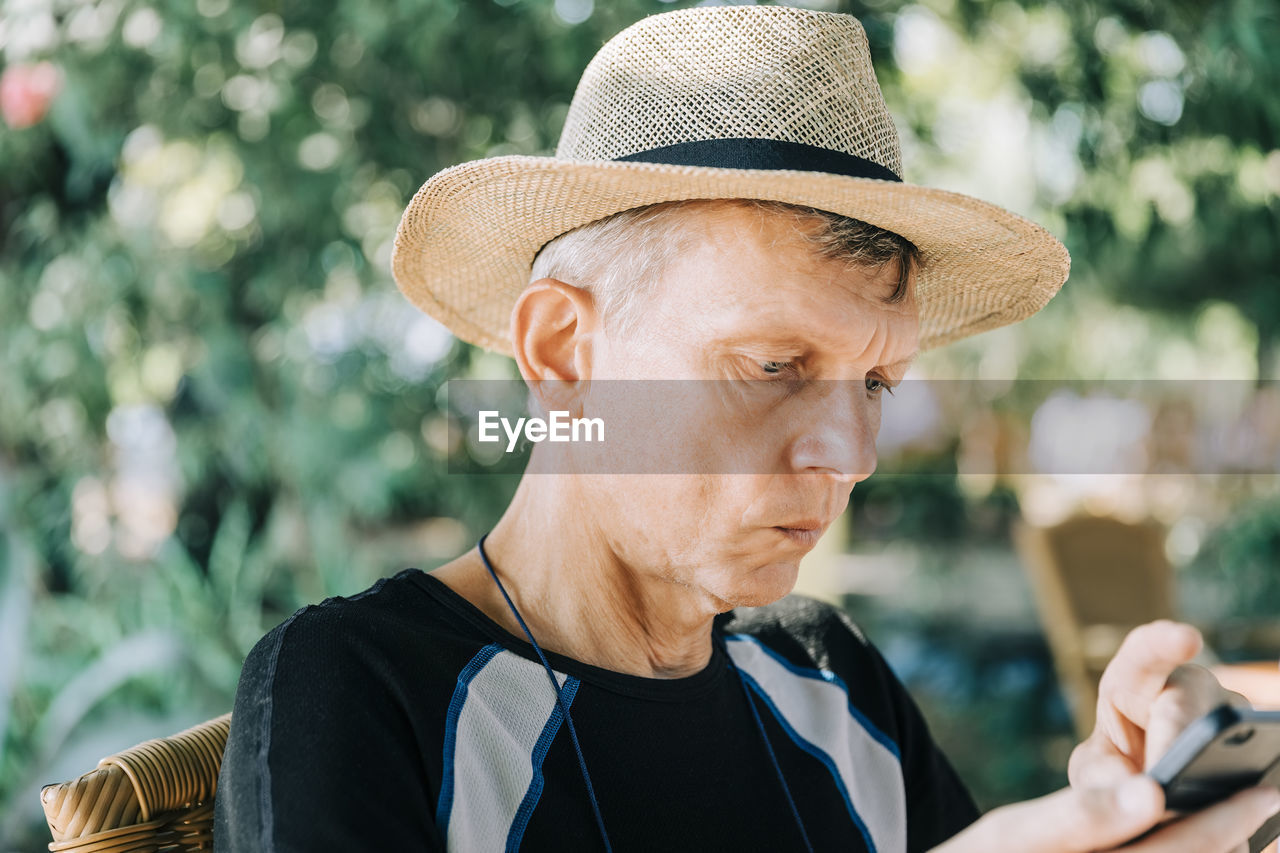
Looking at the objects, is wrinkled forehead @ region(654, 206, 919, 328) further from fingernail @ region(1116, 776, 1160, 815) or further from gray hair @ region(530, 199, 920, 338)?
fingernail @ region(1116, 776, 1160, 815)

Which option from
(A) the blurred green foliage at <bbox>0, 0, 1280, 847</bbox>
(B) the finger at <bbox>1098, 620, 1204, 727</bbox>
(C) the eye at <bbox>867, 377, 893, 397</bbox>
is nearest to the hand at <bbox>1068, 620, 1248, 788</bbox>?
(B) the finger at <bbox>1098, 620, 1204, 727</bbox>

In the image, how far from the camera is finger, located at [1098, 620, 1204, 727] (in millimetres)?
956

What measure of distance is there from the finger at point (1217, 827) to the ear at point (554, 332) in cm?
73

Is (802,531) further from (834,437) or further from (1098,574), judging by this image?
(1098,574)

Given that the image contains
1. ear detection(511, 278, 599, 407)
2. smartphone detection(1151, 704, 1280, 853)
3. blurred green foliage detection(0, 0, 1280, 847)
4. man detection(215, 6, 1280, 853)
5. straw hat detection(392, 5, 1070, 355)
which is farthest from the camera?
blurred green foliage detection(0, 0, 1280, 847)

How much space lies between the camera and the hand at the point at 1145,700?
91cm

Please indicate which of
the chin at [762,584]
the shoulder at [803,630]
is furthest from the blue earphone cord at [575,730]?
the chin at [762,584]

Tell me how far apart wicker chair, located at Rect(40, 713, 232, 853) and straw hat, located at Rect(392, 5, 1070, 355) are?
2.21ft

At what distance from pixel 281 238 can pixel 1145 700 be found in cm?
310

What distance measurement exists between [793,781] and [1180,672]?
525 millimetres

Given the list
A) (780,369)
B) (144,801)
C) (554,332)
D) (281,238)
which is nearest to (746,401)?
(780,369)

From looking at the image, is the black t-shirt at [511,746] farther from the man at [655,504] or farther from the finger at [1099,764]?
the finger at [1099,764]

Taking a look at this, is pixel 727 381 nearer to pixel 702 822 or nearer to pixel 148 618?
pixel 702 822

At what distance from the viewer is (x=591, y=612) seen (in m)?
1.28
